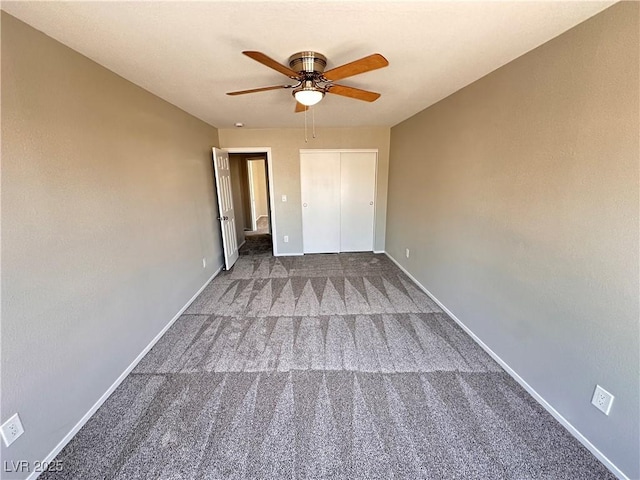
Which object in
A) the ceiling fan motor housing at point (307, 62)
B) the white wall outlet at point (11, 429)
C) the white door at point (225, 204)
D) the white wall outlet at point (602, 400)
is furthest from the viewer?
the white door at point (225, 204)

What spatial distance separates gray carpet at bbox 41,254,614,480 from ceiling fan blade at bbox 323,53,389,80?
2.11m

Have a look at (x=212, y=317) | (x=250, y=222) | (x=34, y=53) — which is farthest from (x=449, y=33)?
(x=250, y=222)

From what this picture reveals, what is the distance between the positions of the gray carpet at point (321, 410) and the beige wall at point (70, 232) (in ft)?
0.98

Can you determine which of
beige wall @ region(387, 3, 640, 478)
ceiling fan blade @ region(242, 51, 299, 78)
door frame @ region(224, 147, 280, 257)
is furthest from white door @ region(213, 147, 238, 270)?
beige wall @ region(387, 3, 640, 478)

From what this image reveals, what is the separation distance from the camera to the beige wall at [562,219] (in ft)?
4.15

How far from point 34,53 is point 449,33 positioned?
89.4 inches

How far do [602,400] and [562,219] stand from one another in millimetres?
986

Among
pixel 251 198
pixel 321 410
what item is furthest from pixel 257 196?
pixel 321 410

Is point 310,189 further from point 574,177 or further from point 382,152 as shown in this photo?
point 574,177

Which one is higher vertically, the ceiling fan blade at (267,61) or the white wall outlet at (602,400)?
the ceiling fan blade at (267,61)

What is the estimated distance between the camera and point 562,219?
1545 mm

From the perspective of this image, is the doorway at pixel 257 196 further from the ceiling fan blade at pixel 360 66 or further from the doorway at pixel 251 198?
the ceiling fan blade at pixel 360 66

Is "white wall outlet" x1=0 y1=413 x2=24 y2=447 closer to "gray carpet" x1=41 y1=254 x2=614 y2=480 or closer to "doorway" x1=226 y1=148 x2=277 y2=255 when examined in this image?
"gray carpet" x1=41 y1=254 x2=614 y2=480

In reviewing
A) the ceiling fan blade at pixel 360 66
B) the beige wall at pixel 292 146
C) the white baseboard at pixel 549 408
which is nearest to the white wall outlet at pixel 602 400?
the white baseboard at pixel 549 408
